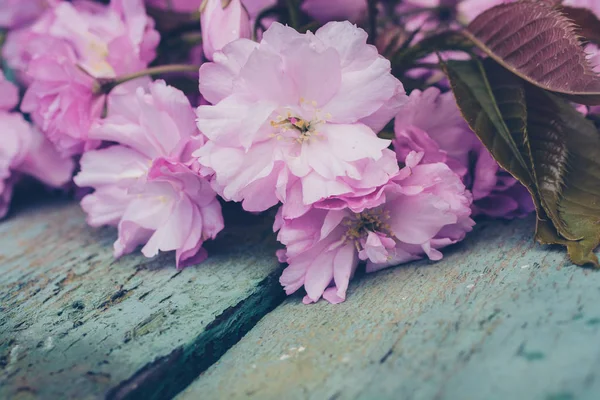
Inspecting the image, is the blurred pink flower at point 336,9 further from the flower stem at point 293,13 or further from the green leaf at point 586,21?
the green leaf at point 586,21

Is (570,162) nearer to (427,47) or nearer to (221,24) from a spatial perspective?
(427,47)

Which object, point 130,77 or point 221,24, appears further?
point 130,77

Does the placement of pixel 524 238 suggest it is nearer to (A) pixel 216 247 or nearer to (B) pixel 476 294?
(B) pixel 476 294

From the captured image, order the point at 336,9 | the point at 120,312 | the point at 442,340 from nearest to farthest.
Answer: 1. the point at 442,340
2. the point at 120,312
3. the point at 336,9

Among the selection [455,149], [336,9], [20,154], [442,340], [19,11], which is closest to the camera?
[442,340]

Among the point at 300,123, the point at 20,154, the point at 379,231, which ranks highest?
the point at 300,123

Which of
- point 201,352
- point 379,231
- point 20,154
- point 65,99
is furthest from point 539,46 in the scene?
point 20,154

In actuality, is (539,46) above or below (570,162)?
→ above
